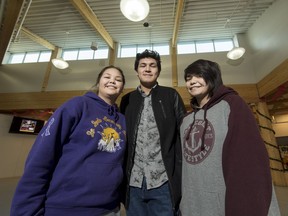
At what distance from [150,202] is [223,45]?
7.70 meters

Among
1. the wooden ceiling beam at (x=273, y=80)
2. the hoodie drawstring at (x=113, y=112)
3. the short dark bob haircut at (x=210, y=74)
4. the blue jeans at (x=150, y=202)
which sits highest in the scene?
the wooden ceiling beam at (x=273, y=80)

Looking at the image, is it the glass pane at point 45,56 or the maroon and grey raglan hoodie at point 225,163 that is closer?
the maroon and grey raglan hoodie at point 225,163

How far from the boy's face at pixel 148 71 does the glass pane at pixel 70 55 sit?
7538 mm

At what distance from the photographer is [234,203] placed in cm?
74

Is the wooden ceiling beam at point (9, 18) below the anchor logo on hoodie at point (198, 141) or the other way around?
the other way around

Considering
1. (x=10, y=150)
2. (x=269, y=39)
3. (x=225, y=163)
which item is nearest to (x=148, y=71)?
(x=225, y=163)

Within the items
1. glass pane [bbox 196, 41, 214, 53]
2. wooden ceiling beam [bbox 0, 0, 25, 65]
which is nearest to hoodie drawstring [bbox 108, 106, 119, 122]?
wooden ceiling beam [bbox 0, 0, 25, 65]

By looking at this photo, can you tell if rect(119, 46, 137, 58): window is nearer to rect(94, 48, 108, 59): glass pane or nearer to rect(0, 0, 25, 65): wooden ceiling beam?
rect(94, 48, 108, 59): glass pane

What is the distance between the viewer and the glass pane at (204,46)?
713 centimetres

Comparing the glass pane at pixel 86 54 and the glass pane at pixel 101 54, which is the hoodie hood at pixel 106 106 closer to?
the glass pane at pixel 101 54

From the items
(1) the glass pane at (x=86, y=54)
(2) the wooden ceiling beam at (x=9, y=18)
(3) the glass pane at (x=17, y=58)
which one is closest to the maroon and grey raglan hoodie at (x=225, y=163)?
(2) the wooden ceiling beam at (x=9, y=18)

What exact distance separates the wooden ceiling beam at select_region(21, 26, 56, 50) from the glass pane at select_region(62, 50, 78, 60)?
1.75 feet

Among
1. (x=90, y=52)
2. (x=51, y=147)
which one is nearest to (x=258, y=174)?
(x=51, y=147)

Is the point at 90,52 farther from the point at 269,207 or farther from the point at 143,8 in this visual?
the point at 269,207
